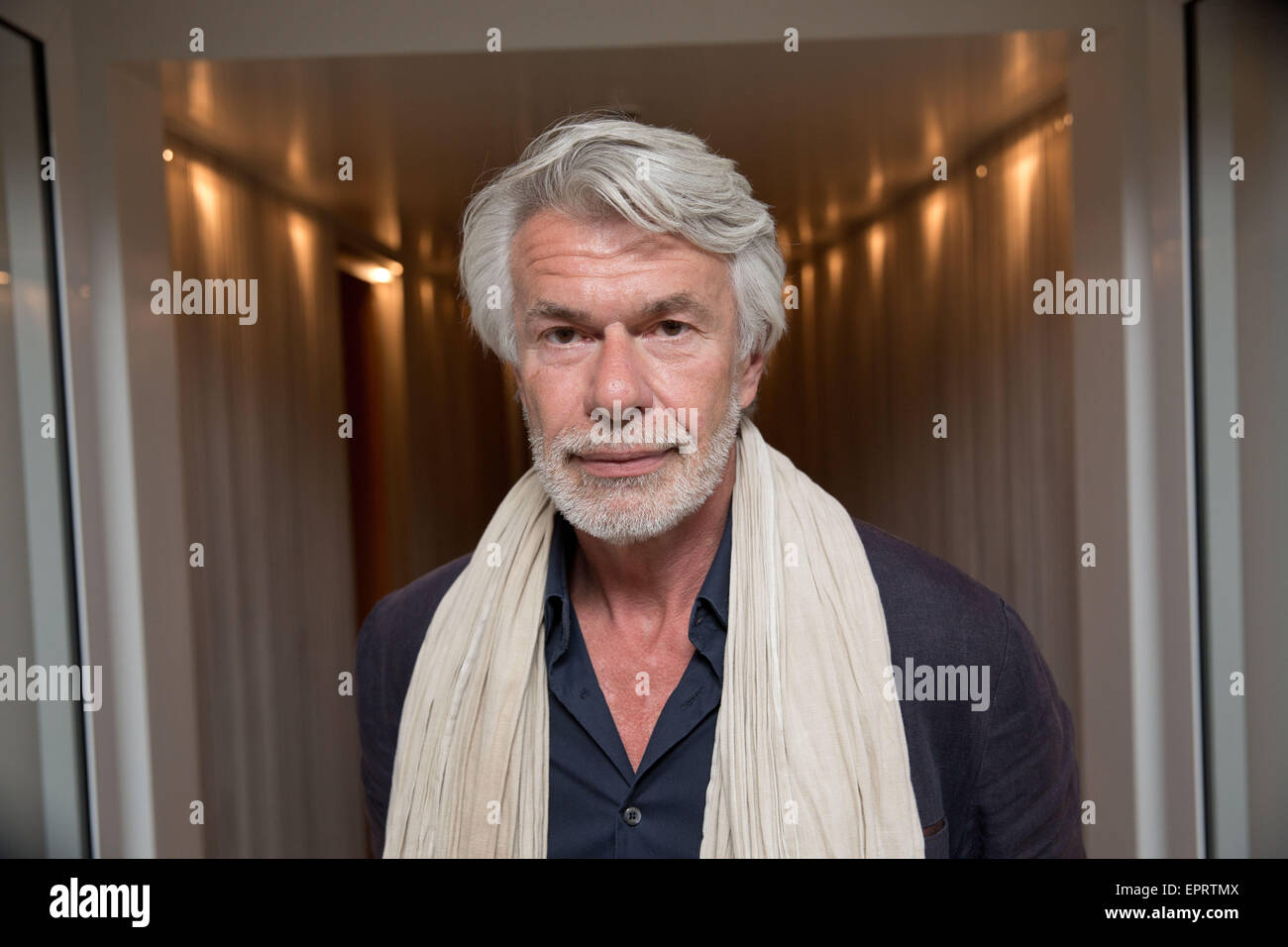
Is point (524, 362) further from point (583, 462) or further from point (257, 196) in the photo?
point (257, 196)

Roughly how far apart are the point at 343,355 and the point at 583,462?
2.09 feet

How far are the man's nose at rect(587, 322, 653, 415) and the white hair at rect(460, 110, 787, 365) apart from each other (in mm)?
156

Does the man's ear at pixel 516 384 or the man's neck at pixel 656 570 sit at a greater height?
the man's ear at pixel 516 384

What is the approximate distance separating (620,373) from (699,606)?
0.36 meters

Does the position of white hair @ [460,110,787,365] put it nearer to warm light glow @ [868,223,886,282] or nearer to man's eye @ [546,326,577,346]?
man's eye @ [546,326,577,346]

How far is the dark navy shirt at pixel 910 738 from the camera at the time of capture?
1.13 m

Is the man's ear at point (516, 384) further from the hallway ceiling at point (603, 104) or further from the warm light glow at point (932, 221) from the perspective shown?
the warm light glow at point (932, 221)

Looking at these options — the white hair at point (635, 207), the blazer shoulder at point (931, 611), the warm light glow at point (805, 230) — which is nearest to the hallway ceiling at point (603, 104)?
the warm light glow at point (805, 230)

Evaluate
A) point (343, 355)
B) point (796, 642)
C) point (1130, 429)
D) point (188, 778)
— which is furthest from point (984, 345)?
point (188, 778)

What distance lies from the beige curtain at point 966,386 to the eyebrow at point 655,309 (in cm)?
35

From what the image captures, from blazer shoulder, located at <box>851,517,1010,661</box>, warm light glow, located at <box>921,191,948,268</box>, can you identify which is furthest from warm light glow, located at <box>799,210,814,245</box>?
blazer shoulder, located at <box>851,517,1010,661</box>

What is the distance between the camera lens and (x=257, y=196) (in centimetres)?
161

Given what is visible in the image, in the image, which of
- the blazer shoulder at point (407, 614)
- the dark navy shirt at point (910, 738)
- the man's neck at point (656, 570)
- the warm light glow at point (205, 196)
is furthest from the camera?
the warm light glow at point (205, 196)
